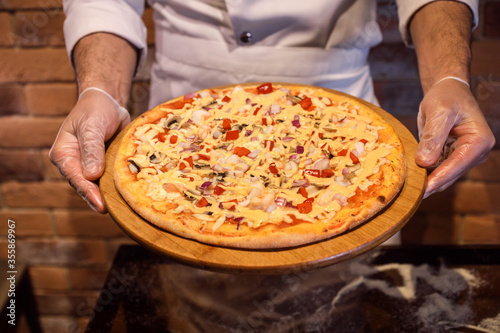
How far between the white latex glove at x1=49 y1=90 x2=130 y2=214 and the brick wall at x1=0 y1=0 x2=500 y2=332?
0.71 meters

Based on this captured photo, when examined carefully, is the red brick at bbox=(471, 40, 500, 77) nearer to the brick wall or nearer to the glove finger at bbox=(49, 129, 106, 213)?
the brick wall

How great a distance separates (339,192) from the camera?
3.54 ft

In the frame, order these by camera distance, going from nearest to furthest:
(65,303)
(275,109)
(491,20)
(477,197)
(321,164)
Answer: (321,164), (275,109), (491,20), (477,197), (65,303)

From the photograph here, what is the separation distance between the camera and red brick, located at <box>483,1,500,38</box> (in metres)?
1.77

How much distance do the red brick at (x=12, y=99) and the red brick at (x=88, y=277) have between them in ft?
3.01

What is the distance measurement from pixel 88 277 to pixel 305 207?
1.84 m

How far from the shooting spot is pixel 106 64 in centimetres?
145

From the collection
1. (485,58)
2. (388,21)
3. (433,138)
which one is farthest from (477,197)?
(433,138)

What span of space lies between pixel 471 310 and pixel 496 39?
3.84ft

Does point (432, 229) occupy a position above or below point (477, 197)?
below

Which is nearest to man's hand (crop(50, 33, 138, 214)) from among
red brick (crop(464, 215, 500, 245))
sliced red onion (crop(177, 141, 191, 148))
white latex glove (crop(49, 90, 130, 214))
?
white latex glove (crop(49, 90, 130, 214))

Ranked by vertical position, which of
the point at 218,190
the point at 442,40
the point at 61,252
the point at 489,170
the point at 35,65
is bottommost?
the point at 61,252

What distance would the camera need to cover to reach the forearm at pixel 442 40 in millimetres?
1354

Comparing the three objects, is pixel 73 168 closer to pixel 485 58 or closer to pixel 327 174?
pixel 327 174
